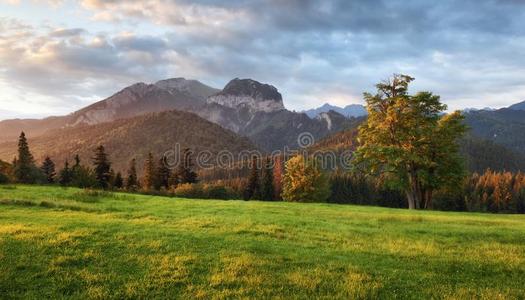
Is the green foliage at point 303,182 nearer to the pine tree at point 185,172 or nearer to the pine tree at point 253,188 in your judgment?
the pine tree at point 253,188

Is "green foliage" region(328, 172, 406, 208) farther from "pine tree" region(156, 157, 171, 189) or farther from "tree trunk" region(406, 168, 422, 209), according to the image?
"tree trunk" region(406, 168, 422, 209)

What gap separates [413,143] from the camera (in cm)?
4928

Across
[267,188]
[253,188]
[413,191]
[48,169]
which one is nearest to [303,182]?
[267,188]

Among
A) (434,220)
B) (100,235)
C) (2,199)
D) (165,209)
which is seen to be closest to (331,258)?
(100,235)

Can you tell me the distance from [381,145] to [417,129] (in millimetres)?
4528

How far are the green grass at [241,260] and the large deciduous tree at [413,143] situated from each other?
26372mm

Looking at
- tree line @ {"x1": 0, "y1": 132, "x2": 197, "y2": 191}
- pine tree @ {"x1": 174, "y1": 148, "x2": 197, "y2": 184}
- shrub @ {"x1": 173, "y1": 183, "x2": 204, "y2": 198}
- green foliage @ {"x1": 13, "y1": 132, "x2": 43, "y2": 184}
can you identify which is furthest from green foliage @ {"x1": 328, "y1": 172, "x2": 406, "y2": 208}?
green foliage @ {"x1": 13, "y1": 132, "x2": 43, "y2": 184}

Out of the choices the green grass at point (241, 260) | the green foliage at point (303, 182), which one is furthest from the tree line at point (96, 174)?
the green grass at point (241, 260)

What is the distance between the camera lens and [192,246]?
1611 cm

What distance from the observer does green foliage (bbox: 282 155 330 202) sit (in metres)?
79.7

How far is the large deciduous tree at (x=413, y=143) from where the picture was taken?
161 feet

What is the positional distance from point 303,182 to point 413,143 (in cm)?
3275

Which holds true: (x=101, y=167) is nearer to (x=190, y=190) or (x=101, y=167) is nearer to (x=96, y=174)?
(x=96, y=174)

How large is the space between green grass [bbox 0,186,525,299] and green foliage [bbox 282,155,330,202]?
56281mm
